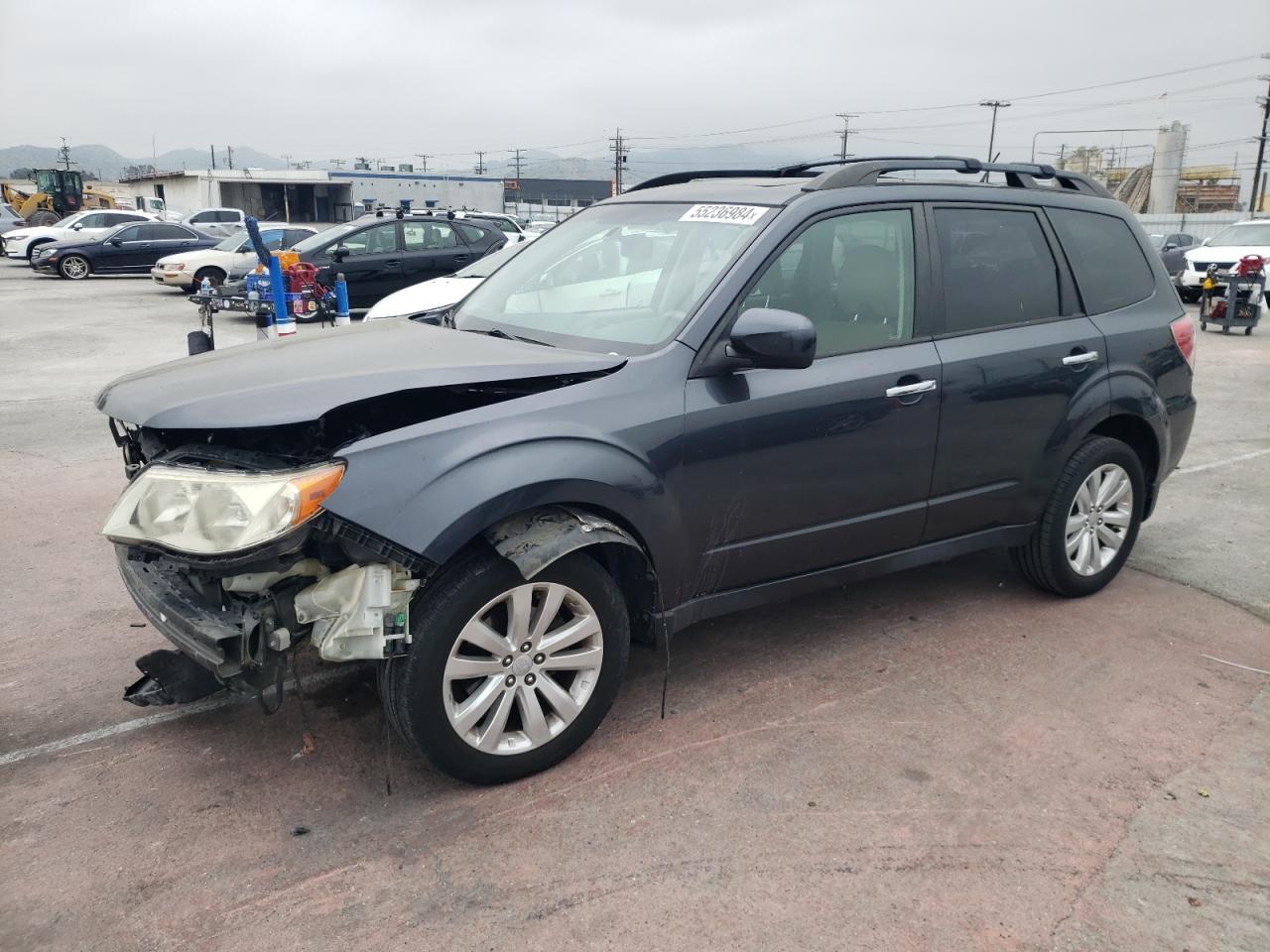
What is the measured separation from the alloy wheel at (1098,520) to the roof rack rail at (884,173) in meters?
1.42

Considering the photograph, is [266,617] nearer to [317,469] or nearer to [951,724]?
[317,469]

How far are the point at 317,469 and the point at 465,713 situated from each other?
87 cm

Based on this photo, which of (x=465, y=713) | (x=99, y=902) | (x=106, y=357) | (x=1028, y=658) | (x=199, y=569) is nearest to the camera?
(x=99, y=902)

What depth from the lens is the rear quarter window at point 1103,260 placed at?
179 inches

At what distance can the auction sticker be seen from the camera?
12.1 ft

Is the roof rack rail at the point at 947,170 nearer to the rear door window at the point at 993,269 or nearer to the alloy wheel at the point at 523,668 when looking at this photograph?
the rear door window at the point at 993,269

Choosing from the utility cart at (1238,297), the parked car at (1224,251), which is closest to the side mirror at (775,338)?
the utility cart at (1238,297)

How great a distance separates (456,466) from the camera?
287cm

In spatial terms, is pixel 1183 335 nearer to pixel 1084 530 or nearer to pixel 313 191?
pixel 1084 530

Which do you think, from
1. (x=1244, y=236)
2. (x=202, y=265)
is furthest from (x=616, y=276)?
(x=1244, y=236)

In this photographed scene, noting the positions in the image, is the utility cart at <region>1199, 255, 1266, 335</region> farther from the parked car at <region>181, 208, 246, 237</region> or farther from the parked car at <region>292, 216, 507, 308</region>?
the parked car at <region>181, 208, 246, 237</region>

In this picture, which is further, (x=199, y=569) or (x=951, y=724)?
(x=951, y=724)

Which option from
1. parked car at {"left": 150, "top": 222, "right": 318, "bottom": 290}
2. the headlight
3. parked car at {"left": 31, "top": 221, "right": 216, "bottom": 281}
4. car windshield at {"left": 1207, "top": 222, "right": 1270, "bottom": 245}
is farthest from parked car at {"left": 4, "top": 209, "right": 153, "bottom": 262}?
car windshield at {"left": 1207, "top": 222, "right": 1270, "bottom": 245}

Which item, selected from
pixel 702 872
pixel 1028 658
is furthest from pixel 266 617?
pixel 1028 658
